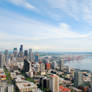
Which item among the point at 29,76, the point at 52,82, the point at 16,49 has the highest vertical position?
the point at 16,49

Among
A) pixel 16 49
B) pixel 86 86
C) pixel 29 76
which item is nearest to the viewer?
pixel 86 86

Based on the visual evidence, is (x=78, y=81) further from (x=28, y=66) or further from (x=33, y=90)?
(x=28, y=66)

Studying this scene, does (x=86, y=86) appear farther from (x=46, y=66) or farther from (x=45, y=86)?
(x=46, y=66)

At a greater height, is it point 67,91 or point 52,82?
point 52,82

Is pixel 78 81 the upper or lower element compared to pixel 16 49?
lower

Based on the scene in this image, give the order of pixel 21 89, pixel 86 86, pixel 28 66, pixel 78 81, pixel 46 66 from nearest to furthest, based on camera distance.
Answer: pixel 21 89 → pixel 86 86 → pixel 78 81 → pixel 28 66 → pixel 46 66

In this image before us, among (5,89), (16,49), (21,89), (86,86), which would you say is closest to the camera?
(5,89)

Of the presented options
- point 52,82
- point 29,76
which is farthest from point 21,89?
point 29,76

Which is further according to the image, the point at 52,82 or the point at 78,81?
the point at 78,81

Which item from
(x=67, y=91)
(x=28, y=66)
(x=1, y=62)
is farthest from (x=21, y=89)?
(x=1, y=62)
